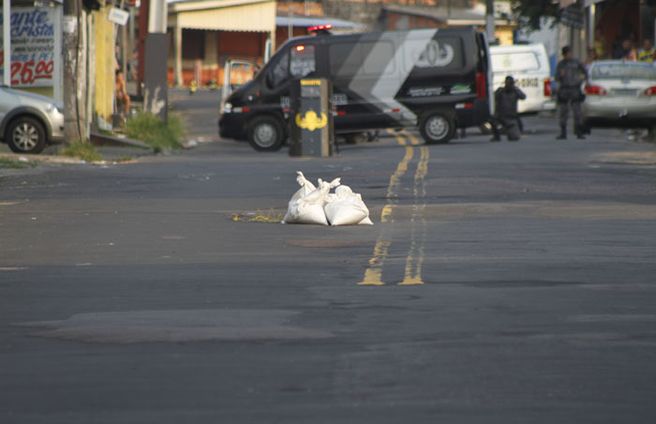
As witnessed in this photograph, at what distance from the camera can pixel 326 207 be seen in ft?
51.2

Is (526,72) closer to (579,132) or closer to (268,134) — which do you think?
(579,132)

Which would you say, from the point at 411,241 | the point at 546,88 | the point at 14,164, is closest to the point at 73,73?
the point at 14,164

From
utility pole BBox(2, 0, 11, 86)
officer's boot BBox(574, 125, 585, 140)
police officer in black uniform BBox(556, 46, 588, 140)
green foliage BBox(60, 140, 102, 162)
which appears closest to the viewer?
green foliage BBox(60, 140, 102, 162)

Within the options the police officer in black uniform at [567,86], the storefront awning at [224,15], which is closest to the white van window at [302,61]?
the police officer in black uniform at [567,86]

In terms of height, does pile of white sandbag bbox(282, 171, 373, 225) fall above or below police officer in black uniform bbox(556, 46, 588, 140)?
below

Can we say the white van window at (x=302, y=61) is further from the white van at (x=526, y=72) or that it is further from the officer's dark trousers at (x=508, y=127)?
the white van at (x=526, y=72)

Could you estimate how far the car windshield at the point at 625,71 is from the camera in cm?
3669

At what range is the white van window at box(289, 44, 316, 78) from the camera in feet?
A: 112

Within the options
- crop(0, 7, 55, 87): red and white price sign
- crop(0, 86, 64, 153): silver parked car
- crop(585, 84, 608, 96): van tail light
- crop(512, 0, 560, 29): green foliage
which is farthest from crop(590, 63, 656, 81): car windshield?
crop(512, 0, 560, 29): green foliage

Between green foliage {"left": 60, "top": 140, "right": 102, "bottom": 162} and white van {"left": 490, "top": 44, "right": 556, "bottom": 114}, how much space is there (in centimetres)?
1409

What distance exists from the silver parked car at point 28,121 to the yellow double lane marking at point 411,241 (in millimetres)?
6598

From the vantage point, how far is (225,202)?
18.7m

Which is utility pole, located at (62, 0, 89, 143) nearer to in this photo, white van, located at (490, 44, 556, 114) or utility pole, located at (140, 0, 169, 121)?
utility pole, located at (140, 0, 169, 121)

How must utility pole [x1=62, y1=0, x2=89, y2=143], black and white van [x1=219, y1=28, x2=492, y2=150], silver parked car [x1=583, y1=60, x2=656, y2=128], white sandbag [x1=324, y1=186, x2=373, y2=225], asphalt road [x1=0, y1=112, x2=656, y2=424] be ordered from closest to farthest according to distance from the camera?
asphalt road [x1=0, y1=112, x2=656, y2=424] < white sandbag [x1=324, y1=186, x2=373, y2=225] < utility pole [x1=62, y1=0, x2=89, y2=143] < black and white van [x1=219, y1=28, x2=492, y2=150] < silver parked car [x1=583, y1=60, x2=656, y2=128]
